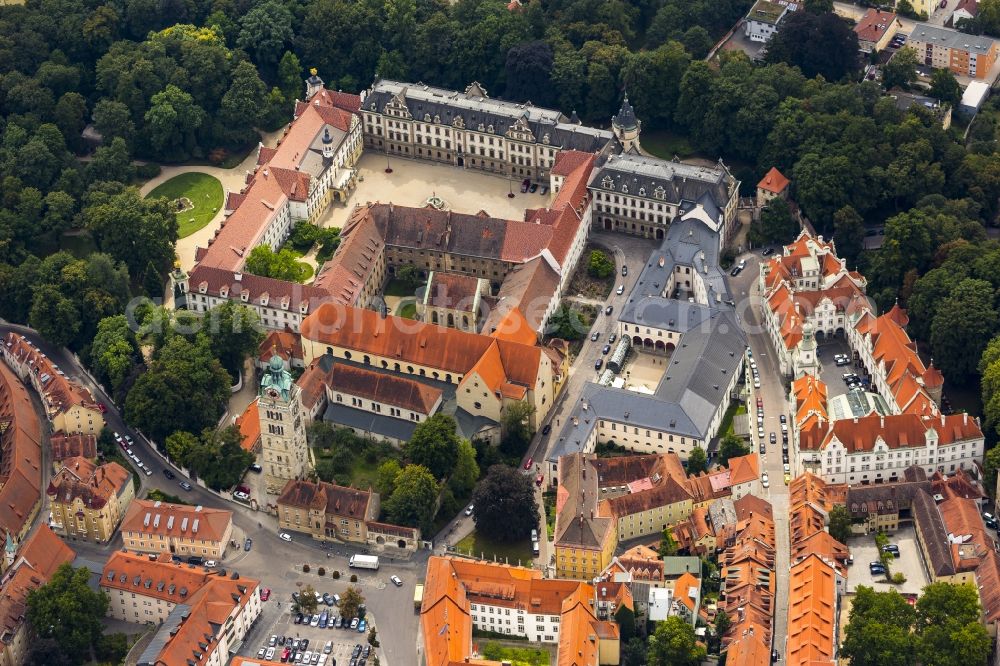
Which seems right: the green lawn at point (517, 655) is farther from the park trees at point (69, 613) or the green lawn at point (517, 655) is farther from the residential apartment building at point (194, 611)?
the park trees at point (69, 613)

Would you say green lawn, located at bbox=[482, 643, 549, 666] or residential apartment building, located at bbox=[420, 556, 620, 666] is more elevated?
residential apartment building, located at bbox=[420, 556, 620, 666]

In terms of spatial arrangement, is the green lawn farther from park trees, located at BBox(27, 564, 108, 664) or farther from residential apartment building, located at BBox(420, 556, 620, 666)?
park trees, located at BBox(27, 564, 108, 664)

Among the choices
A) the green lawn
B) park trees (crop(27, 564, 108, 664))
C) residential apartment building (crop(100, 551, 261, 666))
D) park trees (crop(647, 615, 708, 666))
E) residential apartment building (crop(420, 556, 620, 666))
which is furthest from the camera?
park trees (crop(27, 564, 108, 664))

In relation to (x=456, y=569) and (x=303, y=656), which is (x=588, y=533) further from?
(x=303, y=656)

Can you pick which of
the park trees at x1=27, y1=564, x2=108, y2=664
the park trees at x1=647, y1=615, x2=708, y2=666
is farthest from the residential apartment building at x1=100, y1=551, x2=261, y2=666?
the park trees at x1=647, y1=615, x2=708, y2=666

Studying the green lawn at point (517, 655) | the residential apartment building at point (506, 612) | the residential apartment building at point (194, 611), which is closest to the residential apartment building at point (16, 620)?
the residential apartment building at point (194, 611)
